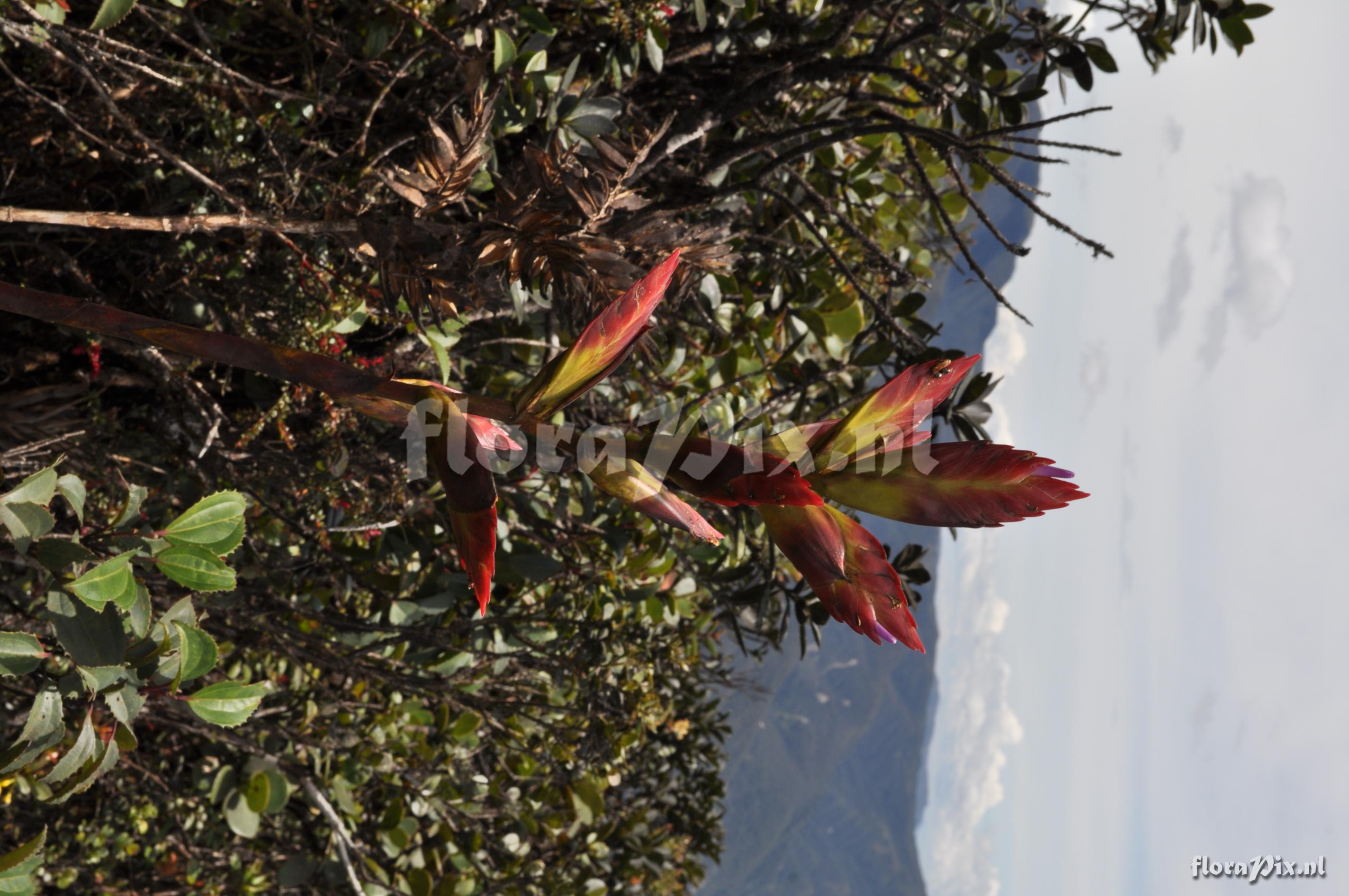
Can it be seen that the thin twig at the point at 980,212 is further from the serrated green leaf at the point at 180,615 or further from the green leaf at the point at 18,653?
the green leaf at the point at 18,653

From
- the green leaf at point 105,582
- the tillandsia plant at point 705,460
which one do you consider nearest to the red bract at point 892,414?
the tillandsia plant at point 705,460

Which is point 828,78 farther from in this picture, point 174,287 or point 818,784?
point 818,784

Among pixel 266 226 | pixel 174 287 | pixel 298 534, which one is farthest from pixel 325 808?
pixel 266 226

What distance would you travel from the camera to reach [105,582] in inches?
32.5

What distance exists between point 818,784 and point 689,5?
77.4m

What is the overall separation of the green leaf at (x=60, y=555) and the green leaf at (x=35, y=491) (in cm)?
5

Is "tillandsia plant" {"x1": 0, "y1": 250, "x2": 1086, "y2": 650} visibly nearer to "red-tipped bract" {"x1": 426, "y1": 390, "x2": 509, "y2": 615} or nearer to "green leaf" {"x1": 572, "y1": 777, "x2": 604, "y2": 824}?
"red-tipped bract" {"x1": 426, "y1": 390, "x2": 509, "y2": 615}

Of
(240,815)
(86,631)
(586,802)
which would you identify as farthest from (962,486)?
(586,802)

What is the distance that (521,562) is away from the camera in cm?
206

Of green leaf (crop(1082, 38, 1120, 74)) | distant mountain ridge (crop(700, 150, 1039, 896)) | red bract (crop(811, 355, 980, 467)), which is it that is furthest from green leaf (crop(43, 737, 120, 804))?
distant mountain ridge (crop(700, 150, 1039, 896))

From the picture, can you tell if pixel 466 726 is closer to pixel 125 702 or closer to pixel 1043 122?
pixel 125 702

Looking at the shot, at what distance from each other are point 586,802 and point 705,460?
9.67ft

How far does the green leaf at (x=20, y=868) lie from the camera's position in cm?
78

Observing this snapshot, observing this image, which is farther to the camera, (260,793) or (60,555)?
(260,793)
